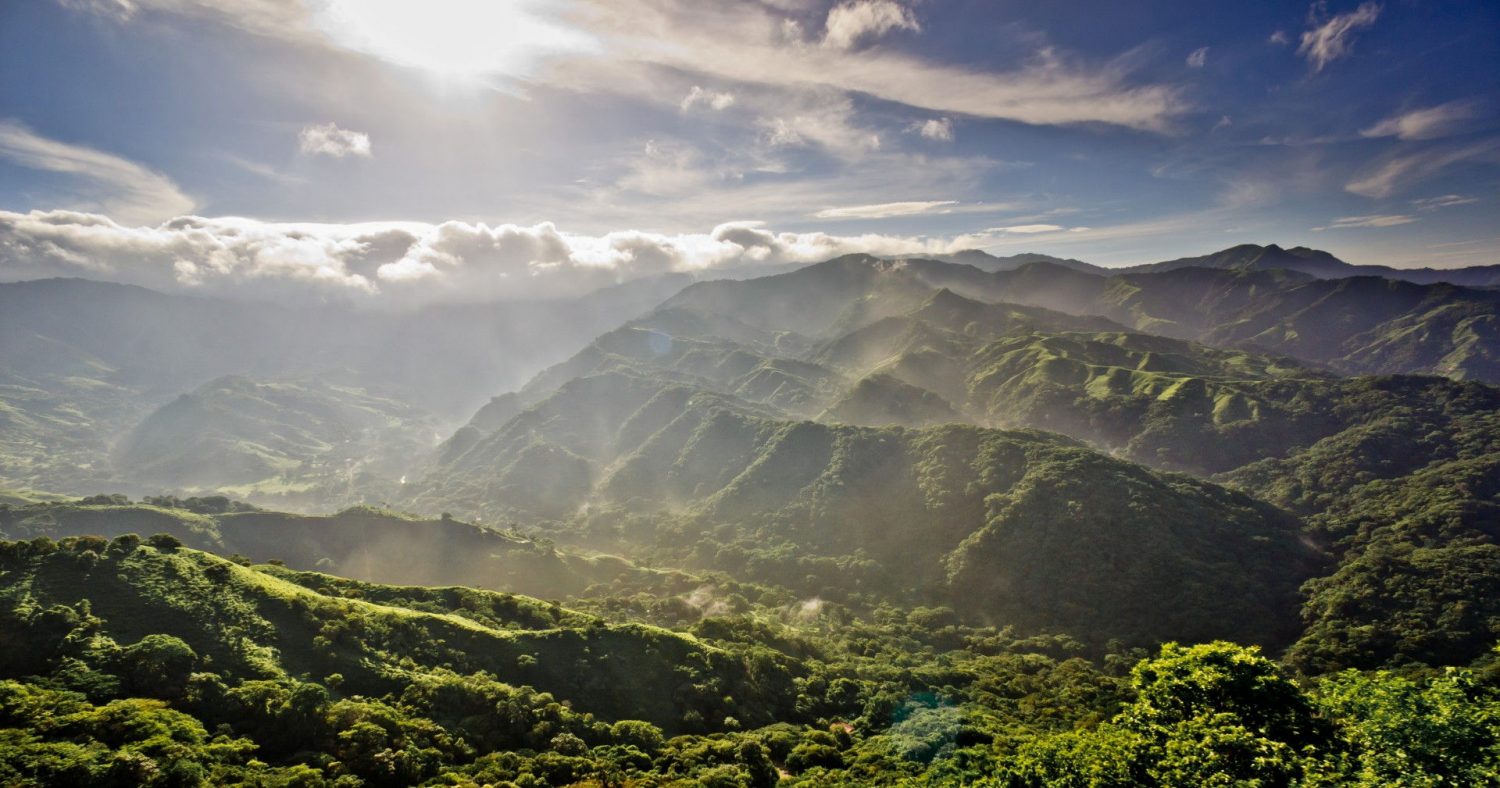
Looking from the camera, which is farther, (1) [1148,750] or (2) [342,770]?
(2) [342,770]

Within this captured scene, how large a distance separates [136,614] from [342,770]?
39778 millimetres

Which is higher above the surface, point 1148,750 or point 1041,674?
point 1148,750

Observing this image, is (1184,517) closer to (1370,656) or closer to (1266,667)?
(1370,656)

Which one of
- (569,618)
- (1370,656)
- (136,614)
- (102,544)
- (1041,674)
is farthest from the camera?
(1370,656)

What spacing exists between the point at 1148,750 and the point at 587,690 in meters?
70.4

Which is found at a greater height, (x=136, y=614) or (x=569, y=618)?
(x=136, y=614)

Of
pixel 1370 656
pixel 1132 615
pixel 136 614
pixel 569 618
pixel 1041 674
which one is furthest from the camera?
pixel 1132 615

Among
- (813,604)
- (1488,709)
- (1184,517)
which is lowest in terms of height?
(813,604)

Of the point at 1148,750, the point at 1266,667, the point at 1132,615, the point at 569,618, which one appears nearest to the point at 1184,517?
the point at 1132,615

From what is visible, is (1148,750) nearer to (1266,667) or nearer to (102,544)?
(1266,667)

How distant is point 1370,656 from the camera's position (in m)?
140

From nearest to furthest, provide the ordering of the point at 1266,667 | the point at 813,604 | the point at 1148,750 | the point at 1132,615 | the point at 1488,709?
1. the point at 1488,709
2. the point at 1148,750
3. the point at 1266,667
4. the point at 1132,615
5. the point at 813,604

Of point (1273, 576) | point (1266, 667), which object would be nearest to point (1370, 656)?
point (1273, 576)

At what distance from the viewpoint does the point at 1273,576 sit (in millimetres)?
179000
